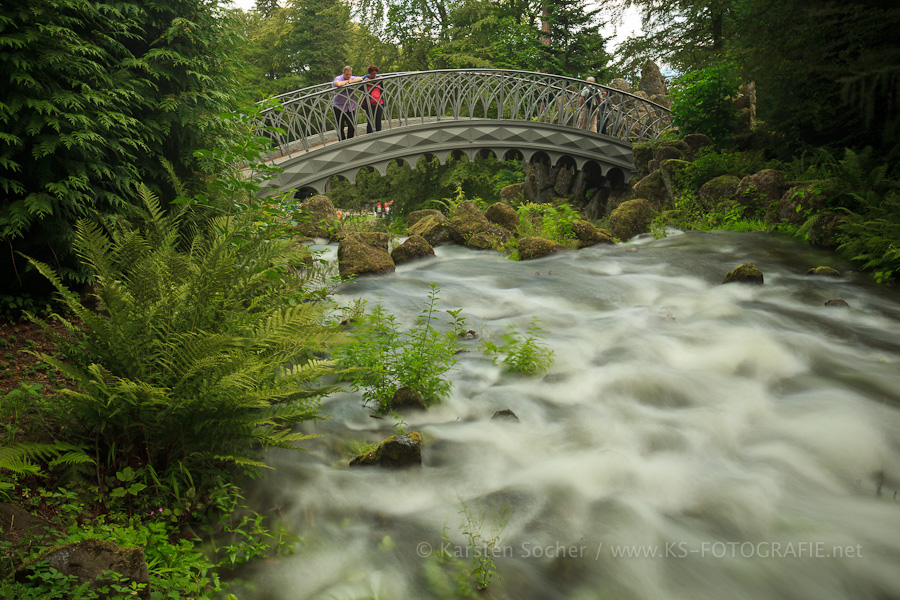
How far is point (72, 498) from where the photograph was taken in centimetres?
276

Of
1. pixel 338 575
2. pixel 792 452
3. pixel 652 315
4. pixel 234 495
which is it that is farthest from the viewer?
pixel 652 315

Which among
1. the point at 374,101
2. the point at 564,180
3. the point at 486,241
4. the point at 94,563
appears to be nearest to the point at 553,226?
the point at 486,241

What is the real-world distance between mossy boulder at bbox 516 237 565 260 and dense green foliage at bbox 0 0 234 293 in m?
6.27

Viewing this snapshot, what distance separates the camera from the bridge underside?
47.6ft

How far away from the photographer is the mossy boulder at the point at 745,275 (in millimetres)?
8094

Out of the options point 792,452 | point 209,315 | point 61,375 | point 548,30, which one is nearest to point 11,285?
point 61,375

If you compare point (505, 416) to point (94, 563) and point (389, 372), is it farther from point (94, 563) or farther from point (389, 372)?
point (94, 563)

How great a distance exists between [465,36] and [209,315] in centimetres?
2499

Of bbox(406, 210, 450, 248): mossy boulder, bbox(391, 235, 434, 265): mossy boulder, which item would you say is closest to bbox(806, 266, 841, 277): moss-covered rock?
bbox(391, 235, 434, 265): mossy boulder

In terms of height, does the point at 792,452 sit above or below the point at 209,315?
below

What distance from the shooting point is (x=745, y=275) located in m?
8.13

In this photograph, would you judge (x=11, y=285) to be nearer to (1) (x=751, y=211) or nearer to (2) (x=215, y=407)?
(2) (x=215, y=407)

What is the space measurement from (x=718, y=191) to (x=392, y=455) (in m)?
11.7

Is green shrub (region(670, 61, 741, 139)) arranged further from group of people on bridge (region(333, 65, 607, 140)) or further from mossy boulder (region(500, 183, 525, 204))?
→ group of people on bridge (region(333, 65, 607, 140))
